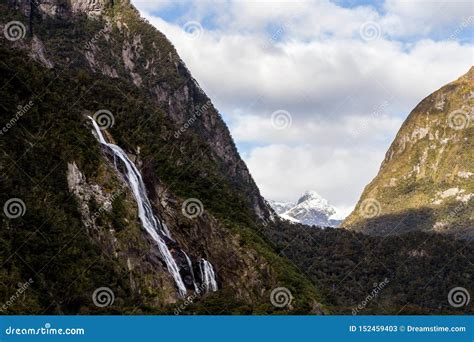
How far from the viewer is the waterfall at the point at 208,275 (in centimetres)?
5350

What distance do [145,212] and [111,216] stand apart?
19.0 ft

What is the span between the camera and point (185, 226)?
2322 inches

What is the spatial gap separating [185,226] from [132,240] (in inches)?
506

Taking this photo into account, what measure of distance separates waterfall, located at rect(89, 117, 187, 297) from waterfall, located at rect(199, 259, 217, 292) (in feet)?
13.0

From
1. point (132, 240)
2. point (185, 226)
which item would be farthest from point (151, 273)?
point (185, 226)
